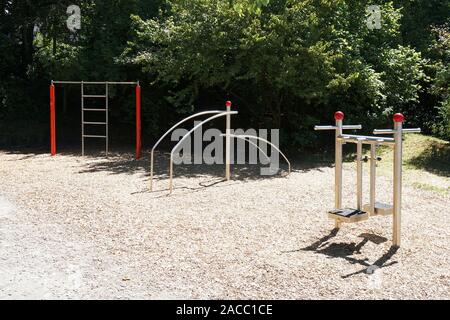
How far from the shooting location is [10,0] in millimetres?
16000

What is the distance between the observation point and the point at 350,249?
5.30 metres

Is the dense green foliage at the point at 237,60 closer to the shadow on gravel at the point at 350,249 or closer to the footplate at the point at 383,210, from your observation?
the footplate at the point at 383,210

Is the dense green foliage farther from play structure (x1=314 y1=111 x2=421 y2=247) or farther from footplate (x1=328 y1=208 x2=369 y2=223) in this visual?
footplate (x1=328 y1=208 x2=369 y2=223)

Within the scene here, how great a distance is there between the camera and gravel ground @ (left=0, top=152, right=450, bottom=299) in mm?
4250

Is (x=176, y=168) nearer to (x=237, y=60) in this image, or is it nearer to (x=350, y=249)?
(x=237, y=60)

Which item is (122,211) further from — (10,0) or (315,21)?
(10,0)

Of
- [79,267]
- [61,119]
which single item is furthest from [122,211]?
[61,119]

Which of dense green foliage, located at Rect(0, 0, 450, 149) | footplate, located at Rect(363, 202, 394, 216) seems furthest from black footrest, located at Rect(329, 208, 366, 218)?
dense green foliage, located at Rect(0, 0, 450, 149)

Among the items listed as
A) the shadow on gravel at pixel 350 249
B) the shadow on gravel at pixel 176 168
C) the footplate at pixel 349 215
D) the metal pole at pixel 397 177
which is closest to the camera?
the shadow on gravel at pixel 350 249

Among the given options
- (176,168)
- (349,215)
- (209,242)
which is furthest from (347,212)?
(176,168)

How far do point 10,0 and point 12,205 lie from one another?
10.7m

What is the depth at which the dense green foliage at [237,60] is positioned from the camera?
10898 mm

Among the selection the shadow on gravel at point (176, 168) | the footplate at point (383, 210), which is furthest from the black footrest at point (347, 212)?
the shadow on gravel at point (176, 168)

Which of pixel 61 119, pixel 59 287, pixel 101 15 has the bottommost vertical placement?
pixel 59 287
